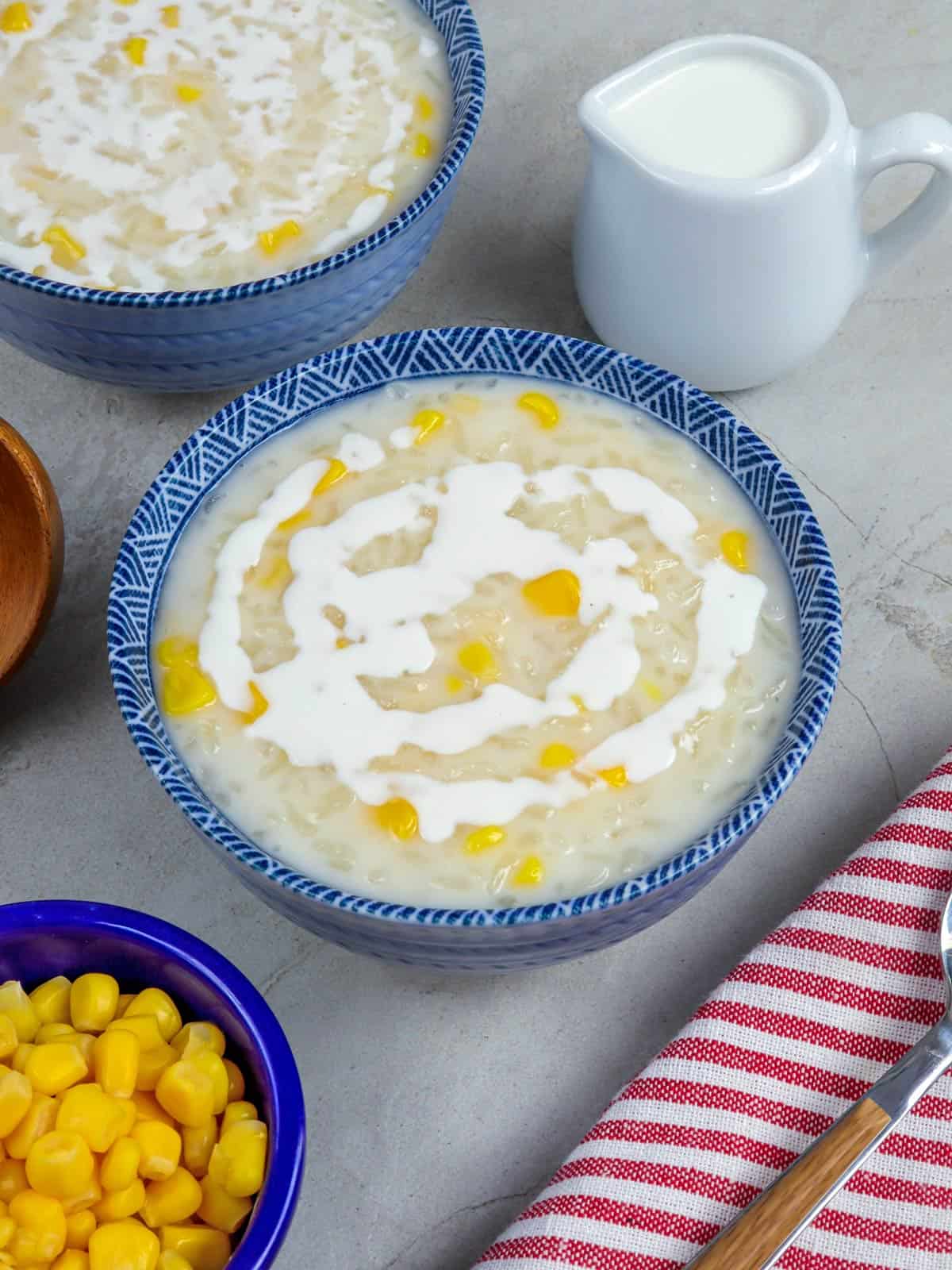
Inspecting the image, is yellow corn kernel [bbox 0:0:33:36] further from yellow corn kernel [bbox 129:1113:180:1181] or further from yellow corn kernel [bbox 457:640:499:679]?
yellow corn kernel [bbox 129:1113:180:1181]

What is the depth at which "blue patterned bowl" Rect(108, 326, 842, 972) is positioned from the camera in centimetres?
162

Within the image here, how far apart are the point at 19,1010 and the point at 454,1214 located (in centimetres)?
55

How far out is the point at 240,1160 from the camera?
1.63 m

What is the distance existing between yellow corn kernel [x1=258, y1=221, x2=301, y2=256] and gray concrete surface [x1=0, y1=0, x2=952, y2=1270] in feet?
1.01

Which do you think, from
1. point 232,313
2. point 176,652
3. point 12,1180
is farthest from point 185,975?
point 232,313

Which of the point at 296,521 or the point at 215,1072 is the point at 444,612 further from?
the point at 215,1072

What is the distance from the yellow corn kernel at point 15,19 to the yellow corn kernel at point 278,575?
3.55 feet

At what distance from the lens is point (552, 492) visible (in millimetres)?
2004

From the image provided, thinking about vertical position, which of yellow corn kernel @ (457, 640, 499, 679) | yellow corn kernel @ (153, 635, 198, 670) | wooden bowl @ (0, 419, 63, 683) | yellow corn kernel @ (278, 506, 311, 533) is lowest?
wooden bowl @ (0, 419, 63, 683)

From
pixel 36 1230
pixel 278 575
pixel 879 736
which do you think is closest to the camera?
pixel 36 1230

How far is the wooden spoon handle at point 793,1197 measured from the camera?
63.0 inches

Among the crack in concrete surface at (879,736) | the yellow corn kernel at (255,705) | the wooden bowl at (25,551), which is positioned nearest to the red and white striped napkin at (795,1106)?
the crack in concrete surface at (879,736)

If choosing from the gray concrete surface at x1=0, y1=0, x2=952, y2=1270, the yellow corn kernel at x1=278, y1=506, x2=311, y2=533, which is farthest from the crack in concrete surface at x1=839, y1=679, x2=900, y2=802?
the yellow corn kernel at x1=278, y1=506, x2=311, y2=533

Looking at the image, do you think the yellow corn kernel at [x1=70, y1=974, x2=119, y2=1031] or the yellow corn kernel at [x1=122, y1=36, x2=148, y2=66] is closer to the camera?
the yellow corn kernel at [x1=70, y1=974, x2=119, y2=1031]
